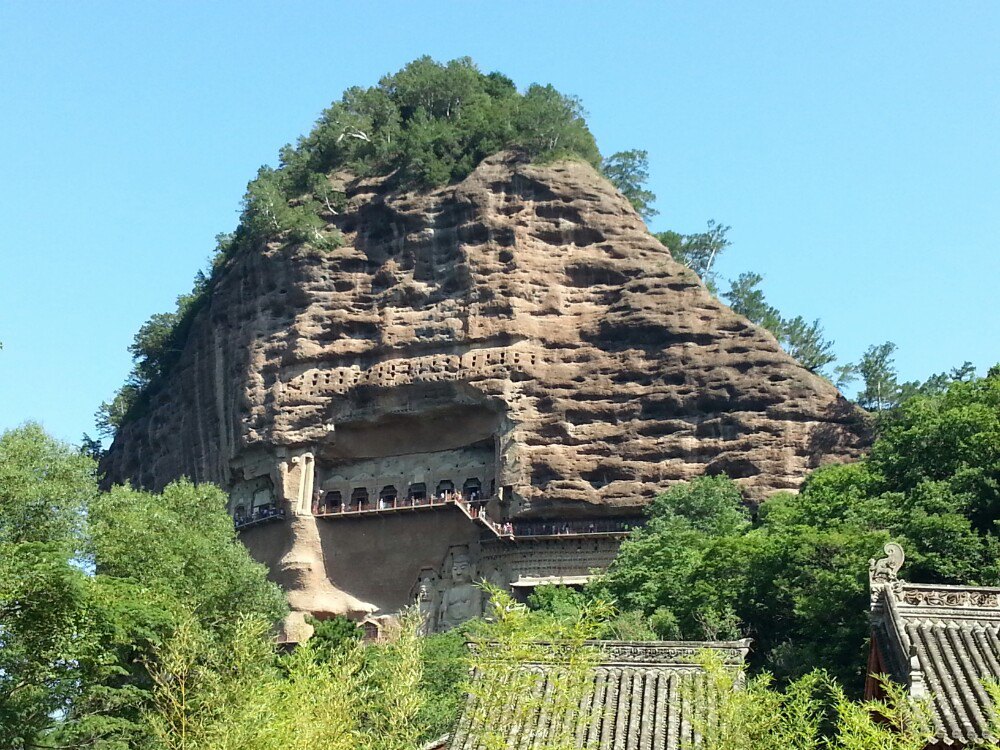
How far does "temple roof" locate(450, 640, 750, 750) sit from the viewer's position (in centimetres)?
1688

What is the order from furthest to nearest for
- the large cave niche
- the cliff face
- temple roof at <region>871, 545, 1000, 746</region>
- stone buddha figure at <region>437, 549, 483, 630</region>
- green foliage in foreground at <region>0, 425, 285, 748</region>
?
the large cave niche → the cliff face → stone buddha figure at <region>437, 549, 483, 630</region> → green foliage in foreground at <region>0, 425, 285, 748</region> → temple roof at <region>871, 545, 1000, 746</region>

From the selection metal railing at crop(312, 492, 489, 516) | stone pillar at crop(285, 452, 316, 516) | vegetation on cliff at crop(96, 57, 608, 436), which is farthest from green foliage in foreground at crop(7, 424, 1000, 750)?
vegetation on cliff at crop(96, 57, 608, 436)

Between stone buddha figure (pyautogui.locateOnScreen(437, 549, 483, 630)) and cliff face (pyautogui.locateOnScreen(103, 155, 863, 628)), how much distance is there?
92.6 inches

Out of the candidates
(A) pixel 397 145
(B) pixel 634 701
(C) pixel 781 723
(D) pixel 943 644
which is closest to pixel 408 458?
(A) pixel 397 145

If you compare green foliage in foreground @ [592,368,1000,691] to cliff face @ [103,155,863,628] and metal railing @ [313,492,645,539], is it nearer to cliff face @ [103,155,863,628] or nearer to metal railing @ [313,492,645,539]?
metal railing @ [313,492,645,539]

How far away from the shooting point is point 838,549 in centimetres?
3250

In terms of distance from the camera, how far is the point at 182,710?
54.2 ft

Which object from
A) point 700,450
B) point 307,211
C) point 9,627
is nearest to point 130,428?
point 307,211

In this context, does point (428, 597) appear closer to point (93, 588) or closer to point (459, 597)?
point (459, 597)

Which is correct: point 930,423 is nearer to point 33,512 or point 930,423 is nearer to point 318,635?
point 318,635

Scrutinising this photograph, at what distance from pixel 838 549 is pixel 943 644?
15641 mm

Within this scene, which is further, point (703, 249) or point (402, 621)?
point (703, 249)

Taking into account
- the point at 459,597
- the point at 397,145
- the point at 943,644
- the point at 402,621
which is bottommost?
the point at 943,644

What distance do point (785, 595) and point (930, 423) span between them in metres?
7.60
